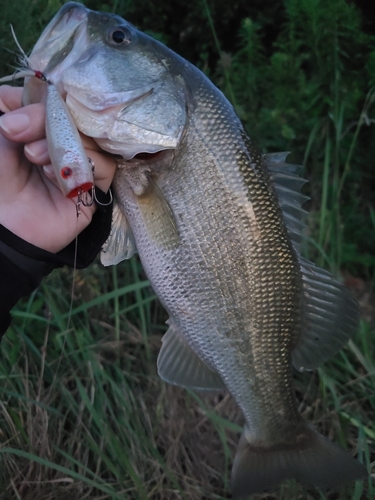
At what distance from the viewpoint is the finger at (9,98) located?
1.36 metres

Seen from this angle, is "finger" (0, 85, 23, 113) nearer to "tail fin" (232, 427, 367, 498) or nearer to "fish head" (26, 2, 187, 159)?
"fish head" (26, 2, 187, 159)

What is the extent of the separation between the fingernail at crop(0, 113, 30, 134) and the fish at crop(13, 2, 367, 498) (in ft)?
0.39

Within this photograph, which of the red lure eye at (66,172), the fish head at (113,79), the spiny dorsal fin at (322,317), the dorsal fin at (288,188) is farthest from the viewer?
the spiny dorsal fin at (322,317)

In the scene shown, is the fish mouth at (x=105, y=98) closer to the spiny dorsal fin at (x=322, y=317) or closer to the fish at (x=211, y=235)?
the fish at (x=211, y=235)

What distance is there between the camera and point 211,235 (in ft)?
4.54

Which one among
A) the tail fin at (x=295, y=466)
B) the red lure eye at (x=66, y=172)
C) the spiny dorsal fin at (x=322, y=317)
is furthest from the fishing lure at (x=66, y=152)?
the tail fin at (x=295, y=466)

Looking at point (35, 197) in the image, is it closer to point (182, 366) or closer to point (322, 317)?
point (182, 366)

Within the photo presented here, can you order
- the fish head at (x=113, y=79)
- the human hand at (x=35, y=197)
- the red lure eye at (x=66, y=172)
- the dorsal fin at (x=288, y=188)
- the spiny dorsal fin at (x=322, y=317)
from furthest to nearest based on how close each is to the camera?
the spiny dorsal fin at (x=322, y=317)
the dorsal fin at (x=288, y=188)
the human hand at (x=35, y=197)
the fish head at (x=113, y=79)
the red lure eye at (x=66, y=172)

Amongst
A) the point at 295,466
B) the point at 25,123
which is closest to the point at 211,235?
the point at 25,123

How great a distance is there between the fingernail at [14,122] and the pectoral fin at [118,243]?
418 mm

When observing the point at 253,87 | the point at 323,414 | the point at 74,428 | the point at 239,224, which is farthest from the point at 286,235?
the point at 253,87

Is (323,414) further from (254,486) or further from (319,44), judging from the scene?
(319,44)

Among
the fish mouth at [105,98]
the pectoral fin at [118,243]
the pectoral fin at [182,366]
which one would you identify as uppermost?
the fish mouth at [105,98]

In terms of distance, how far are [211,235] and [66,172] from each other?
18.4 inches
